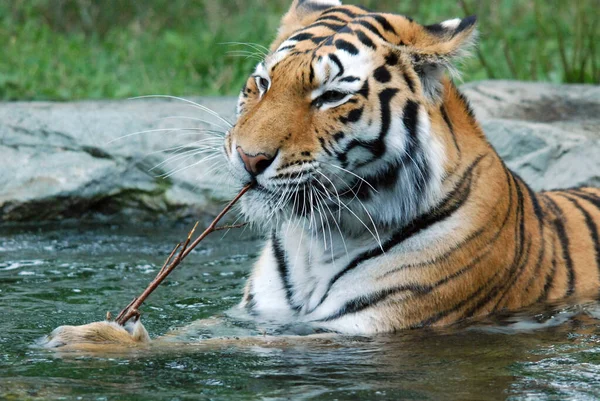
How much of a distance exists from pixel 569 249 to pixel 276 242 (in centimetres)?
123

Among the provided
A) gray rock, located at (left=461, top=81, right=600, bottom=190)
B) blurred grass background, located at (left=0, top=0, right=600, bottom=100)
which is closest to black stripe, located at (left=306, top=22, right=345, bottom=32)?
gray rock, located at (left=461, top=81, right=600, bottom=190)

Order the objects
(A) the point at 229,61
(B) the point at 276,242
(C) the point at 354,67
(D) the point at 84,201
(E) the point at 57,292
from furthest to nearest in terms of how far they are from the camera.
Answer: (A) the point at 229,61 → (D) the point at 84,201 → (E) the point at 57,292 → (B) the point at 276,242 → (C) the point at 354,67

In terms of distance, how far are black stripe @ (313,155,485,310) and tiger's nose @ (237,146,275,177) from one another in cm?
58

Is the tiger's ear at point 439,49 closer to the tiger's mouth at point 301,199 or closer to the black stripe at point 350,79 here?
the black stripe at point 350,79

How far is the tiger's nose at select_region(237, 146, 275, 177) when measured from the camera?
10.8 feet

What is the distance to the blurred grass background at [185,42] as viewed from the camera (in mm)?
7621

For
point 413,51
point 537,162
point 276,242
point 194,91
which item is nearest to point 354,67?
point 413,51

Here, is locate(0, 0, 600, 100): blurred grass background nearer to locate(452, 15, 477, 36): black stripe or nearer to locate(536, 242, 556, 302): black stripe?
locate(536, 242, 556, 302): black stripe

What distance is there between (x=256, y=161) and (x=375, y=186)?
473 millimetres

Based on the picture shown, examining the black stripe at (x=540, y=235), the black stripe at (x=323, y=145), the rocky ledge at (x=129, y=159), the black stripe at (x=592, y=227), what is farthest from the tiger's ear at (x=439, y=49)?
the rocky ledge at (x=129, y=159)

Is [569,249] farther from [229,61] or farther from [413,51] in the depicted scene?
[229,61]

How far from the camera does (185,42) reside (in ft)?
29.8

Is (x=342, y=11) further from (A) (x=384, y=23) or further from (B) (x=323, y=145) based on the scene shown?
(B) (x=323, y=145)

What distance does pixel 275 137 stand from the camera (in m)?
3.32
